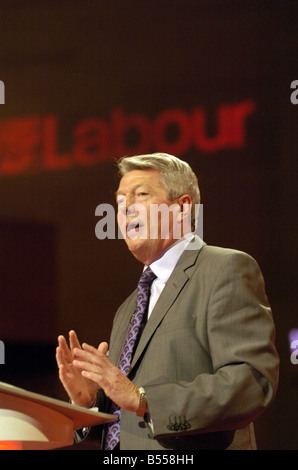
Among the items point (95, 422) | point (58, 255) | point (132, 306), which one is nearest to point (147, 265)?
point (132, 306)

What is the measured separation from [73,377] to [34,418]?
464 mm

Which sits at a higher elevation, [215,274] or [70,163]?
[70,163]

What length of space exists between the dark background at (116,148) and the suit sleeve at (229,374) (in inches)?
55.8

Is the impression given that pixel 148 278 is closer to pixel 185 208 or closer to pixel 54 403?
pixel 185 208

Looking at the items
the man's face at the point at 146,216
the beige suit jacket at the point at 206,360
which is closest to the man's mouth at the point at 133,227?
the man's face at the point at 146,216

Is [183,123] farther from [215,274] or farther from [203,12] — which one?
[215,274]

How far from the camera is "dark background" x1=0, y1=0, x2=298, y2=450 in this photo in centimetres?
320

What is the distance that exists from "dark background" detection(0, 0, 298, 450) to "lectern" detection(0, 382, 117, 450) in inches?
72.7

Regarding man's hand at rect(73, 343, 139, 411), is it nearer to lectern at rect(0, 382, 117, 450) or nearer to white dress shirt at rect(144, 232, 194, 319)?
lectern at rect(0, 382, 117, 450)

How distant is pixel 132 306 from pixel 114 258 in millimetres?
1400

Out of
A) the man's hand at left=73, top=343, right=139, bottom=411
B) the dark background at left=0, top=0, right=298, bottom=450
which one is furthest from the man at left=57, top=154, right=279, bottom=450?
the dark background at left=0, top=0, right=298, bottom=450

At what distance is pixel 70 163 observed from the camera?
12.4 feet

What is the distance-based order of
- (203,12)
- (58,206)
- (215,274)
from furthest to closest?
(58,206) → (203,12) → (215,274)

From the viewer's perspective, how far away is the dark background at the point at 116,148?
10.5 feet
